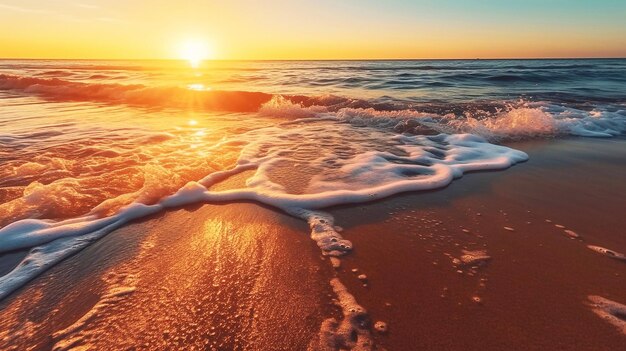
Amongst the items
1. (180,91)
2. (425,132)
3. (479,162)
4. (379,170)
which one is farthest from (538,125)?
(180,91)

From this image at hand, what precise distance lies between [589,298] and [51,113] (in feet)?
37.3

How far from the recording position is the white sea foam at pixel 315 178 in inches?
103

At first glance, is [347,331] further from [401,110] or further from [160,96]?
[160,96]

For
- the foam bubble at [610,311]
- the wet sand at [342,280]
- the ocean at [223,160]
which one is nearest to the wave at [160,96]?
the ocean at [223,160]

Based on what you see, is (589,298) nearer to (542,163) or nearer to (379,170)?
(379,170)

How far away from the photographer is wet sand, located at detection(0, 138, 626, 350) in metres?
1.71

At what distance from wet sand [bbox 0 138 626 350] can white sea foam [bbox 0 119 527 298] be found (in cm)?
16

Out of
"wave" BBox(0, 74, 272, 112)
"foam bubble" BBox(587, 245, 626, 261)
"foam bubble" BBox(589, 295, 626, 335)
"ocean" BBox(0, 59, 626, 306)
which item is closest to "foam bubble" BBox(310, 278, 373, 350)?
"ocean" BBox(0, 59, 626, 306)

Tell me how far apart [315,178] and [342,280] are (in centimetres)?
185

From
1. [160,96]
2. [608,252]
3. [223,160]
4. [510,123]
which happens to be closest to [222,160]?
[223,160]

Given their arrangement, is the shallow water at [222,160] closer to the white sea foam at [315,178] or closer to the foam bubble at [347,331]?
the white sea foam at [315,178]

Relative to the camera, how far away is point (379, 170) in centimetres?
412

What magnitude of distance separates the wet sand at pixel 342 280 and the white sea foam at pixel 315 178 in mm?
161

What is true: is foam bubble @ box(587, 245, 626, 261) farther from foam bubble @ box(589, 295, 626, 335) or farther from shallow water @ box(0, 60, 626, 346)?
shallow water @ box(0, 60, 626, 346)
